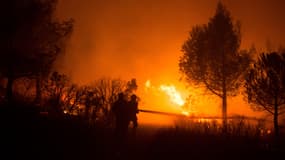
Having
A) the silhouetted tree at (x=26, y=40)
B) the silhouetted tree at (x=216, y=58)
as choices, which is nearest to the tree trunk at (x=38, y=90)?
the silhouetted tree at (x=26, y=40)

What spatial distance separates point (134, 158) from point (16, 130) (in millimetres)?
4209

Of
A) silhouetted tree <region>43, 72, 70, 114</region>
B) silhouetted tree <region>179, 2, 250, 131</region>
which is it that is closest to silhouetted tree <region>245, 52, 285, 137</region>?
silhouetted tree <region>179, 2, 250, 131</region>

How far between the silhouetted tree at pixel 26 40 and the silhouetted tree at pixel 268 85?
13871 millimetres

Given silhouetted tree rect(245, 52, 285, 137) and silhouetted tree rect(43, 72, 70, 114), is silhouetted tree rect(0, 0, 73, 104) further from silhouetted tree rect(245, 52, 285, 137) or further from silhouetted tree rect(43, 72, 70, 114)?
silhouetted tree rect(245, 52, 285, 137)

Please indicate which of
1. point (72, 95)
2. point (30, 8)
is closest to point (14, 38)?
point (30, 8)

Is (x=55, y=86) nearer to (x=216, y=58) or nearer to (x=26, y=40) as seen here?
(x=26, y=40)

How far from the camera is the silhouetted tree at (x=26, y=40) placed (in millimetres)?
19469

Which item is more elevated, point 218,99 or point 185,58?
point 185,58

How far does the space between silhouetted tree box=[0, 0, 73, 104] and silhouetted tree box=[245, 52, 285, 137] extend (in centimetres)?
1387

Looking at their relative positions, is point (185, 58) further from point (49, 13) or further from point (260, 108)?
point (49, 13)

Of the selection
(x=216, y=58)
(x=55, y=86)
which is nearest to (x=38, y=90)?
(x=55, y=86)

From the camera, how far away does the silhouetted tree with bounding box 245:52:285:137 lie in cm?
2409

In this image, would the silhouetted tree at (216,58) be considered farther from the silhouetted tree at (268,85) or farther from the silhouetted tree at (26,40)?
the silhouetted tree at (26,40)

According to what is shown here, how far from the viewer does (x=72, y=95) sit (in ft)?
62.4
